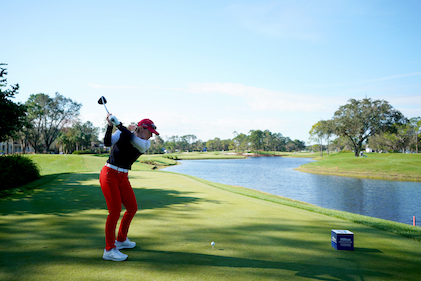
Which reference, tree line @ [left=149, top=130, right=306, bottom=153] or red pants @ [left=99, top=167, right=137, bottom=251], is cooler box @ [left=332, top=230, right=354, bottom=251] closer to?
red pants @ [left=99, top=167, right=137, bottom=251]

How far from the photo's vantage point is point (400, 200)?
18.8 metres

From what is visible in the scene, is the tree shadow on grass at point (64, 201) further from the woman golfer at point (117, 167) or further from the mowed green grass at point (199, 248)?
the woman golfer at point (117, 167)

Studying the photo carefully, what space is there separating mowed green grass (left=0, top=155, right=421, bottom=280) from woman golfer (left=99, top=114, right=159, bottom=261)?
0.40 metres

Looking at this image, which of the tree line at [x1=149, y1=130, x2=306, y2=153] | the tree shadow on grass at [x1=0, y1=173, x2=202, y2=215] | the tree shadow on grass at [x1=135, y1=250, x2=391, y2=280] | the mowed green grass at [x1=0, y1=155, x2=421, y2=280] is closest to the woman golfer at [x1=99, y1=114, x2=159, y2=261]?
the mowed green grass at [x1=0, y1=155, x2=421, y2=280]

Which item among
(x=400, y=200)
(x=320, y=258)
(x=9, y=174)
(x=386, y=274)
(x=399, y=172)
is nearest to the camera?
(x=386, y=274)

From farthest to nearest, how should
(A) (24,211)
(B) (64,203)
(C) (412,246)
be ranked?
(B) (64,203) → (A) (24,211) → (C) (412,246)

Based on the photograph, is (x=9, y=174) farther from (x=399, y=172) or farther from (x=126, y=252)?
(x=399, y=172)

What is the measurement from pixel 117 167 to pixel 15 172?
43.8ft

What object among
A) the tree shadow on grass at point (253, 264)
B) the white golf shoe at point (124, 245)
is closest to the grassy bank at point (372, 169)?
the tree shadow on grass at point (253, 264)

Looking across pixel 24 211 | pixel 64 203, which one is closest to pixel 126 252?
pixel 24 211

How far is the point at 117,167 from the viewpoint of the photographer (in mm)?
4148

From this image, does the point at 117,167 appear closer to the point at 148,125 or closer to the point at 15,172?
the point at 148,125

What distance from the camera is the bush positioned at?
12552mm

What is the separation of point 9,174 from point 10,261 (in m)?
11.8
